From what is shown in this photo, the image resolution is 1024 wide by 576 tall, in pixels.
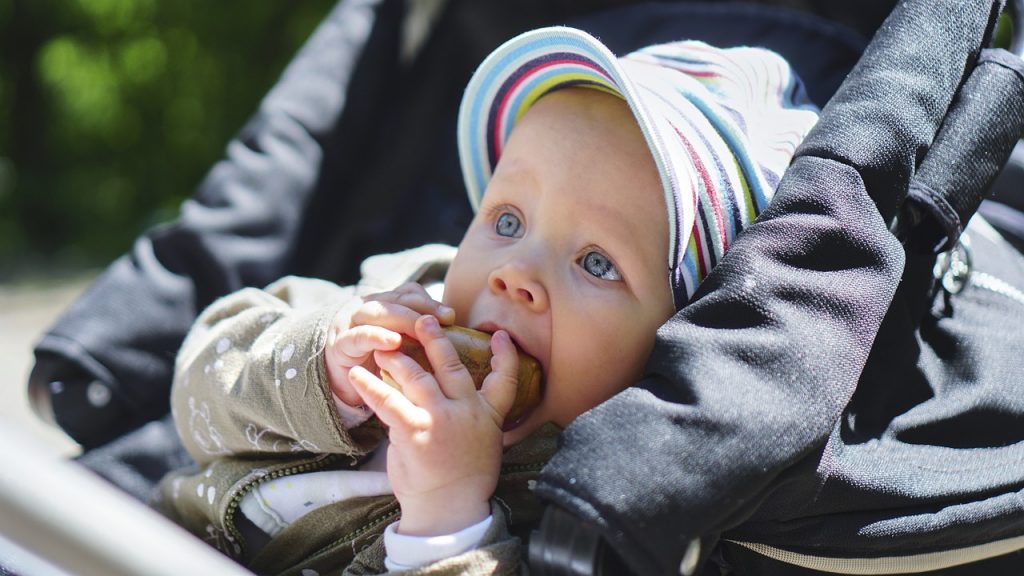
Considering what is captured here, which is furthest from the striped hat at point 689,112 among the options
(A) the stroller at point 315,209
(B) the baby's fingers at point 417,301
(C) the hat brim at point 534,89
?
(B) the baby's fingers at point 417,301

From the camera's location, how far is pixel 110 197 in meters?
3.18

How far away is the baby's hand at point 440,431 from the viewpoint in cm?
89

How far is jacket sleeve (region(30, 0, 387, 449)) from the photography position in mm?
1320

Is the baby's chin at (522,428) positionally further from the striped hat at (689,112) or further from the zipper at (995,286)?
the zipper at (995,286)

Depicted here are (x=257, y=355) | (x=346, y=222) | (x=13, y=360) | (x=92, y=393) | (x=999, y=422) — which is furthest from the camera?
(x=13, y=360)

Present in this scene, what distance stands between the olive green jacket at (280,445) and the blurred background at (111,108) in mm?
1933

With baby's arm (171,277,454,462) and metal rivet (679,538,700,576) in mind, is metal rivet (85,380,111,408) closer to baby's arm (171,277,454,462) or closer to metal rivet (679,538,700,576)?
baby's arm (171,277,454,462)

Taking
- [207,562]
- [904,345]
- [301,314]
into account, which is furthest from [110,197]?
[207,562]

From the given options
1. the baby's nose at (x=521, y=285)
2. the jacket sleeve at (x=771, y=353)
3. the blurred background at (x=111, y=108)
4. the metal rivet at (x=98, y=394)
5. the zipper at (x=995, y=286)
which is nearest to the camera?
the jacket sleeve at (x=771, y=353)

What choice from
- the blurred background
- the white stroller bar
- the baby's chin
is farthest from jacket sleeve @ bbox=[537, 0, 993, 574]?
the blurred background

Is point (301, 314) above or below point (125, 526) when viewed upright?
below

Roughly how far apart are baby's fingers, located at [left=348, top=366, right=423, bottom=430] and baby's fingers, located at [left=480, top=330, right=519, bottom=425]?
0.06m

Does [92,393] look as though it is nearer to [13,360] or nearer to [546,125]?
[546,125]

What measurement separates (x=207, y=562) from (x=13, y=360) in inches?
90.3
